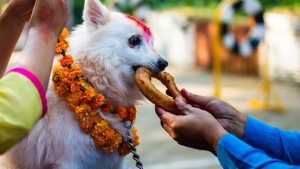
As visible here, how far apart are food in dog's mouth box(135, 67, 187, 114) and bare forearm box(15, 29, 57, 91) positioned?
906 millimetres

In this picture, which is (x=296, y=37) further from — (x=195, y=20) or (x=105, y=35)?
(x=105, y=35)

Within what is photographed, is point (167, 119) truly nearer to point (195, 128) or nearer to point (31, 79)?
point (195, 128)

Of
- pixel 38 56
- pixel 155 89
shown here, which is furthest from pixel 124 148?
pixel 38 56

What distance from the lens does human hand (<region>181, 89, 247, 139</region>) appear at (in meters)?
2.33

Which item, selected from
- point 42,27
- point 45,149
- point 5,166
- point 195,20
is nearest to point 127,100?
point 45,149

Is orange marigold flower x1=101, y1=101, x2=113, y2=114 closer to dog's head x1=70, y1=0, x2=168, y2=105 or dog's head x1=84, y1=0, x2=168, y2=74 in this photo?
dog's head x1=70, y1=0, x2=168, y2=105

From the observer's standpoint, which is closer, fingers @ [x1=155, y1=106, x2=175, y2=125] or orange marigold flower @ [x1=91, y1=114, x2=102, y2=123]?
fingers @ [x1=155, y1=106, x2=175, y2=125]

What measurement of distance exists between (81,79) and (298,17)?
380 inches

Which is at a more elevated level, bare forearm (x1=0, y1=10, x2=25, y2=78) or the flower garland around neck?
bare forearm (x1=0, y1=10, x2=25, y2=78)

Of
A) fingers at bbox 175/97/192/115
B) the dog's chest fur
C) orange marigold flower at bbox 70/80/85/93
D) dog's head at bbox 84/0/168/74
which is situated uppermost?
dog's head at bbox 84/0/168/74

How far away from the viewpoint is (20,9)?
2160 mm

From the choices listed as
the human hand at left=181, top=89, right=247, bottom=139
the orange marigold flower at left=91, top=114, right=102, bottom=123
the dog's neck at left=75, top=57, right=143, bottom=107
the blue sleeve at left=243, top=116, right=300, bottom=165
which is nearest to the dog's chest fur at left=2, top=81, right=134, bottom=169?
the orange marigold flower at left=91, top=114, right=102, bottom=123

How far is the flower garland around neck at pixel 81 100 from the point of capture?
231cm

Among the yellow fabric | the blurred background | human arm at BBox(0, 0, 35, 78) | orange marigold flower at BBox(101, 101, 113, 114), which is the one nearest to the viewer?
the yellow fabric
